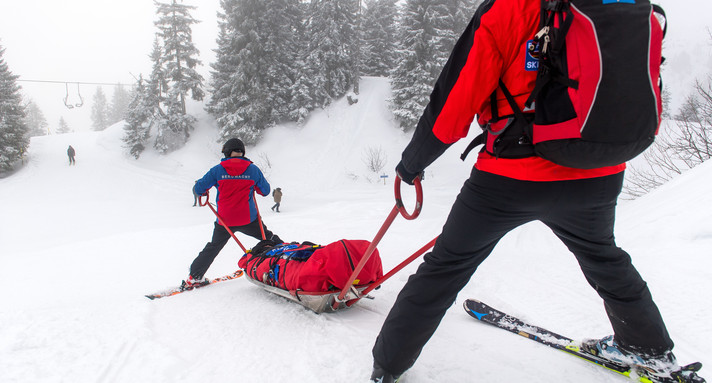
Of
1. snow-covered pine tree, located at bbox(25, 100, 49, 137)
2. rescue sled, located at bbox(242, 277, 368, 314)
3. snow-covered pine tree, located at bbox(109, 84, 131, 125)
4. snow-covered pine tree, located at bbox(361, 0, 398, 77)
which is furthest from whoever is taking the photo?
snow-covered pine tree, located at bbox(109, 84, 131, 125)

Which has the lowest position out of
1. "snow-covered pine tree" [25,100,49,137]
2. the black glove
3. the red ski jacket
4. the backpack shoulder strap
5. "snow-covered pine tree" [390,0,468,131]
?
"snow-covered pine tree" [25,100,49,137]

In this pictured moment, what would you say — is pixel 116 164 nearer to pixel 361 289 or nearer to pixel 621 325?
pixel 361 289

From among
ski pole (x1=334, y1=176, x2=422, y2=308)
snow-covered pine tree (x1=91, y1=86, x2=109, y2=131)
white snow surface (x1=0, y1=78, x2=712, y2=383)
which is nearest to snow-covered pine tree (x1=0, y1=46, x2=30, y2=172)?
white snow surface (x1=0, y1=78, x2=712, y2=383)

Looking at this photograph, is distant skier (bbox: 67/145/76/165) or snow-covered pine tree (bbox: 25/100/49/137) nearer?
distant skier (bbox: 67/145/76/165)

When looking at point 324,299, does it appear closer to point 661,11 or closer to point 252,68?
point 661,11

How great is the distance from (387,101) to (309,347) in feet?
80.7

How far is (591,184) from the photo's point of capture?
1.38 metres

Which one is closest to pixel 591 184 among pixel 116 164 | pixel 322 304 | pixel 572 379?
pixel 572 379

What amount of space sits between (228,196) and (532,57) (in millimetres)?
3795

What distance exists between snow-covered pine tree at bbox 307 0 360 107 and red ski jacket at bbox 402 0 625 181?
26008 mm

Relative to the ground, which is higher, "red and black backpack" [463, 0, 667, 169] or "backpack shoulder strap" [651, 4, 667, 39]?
"backpack shoulder strap" [651, 4, 667, 39]

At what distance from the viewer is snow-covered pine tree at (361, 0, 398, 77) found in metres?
31.9

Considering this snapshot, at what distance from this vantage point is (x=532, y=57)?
128 centimetres

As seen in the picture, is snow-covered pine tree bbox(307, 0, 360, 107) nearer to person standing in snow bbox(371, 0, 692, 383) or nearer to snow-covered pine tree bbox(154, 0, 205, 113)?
snow-covered pine tree bbox(154, 0, 205, 113)
